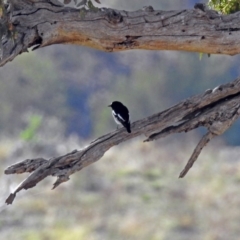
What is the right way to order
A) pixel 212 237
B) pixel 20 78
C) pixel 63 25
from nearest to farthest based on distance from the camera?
pixel 63 25 → pixel 212 237 → pixel 20 78

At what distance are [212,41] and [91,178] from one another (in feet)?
81.7

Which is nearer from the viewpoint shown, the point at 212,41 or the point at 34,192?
the point at 212,41

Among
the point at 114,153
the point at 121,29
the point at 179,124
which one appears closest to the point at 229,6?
the point at 179,124

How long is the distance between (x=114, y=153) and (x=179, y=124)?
28.3 meters

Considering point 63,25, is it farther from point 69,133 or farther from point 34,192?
point 69,133

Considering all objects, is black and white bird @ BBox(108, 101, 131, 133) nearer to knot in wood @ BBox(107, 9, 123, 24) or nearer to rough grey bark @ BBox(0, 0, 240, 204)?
rough grey bark @ BBox(0, 0, 240, 204)

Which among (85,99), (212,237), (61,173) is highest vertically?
(85,99)

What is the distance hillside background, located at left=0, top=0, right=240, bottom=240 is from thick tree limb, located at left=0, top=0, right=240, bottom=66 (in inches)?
332

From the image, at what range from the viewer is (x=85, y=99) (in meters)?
53.9

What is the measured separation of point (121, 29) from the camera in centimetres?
790

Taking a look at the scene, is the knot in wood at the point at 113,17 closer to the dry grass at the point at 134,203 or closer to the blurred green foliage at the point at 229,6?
the blurred green foliage at the point at 229,6

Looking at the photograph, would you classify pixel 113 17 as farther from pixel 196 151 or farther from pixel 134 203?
pixel 134 203

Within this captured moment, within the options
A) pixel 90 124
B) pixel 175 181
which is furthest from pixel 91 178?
pixel 90 124

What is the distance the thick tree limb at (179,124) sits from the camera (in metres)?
8.06
